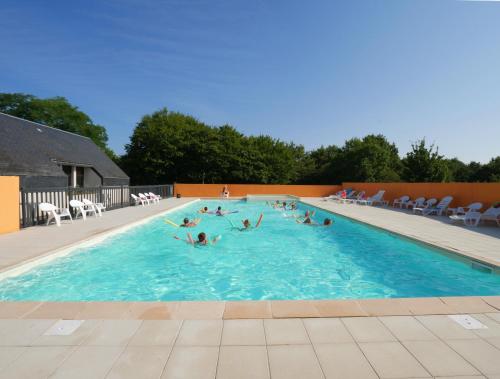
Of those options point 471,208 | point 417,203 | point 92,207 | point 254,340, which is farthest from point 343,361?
point 417,203

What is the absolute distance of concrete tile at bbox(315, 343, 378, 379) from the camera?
6.44 feet

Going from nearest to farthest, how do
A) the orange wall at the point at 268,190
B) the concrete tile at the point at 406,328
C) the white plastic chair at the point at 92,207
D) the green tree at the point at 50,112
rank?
the concrete tile at the point at 406,328 < the white plastic chair at the point at 92,207 < the orange wall at the point at 268,190 < the green tree at the point at 50,112

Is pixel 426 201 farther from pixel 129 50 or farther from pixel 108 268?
pixel 129 50

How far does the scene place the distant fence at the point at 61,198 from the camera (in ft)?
25.1

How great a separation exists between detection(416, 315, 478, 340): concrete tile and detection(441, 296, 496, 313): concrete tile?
34cm

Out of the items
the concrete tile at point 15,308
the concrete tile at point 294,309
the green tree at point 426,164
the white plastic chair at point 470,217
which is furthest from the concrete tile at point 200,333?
the green tree at point 426,164

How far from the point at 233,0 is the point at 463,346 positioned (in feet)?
35.4

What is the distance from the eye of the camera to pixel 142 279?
533 centimetres

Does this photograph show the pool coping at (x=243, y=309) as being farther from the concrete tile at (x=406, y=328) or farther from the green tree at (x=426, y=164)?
the green tree at (x=426, y=164)

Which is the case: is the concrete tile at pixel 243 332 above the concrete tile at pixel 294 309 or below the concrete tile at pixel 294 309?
below

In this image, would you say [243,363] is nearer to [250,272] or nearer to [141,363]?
[141,363]

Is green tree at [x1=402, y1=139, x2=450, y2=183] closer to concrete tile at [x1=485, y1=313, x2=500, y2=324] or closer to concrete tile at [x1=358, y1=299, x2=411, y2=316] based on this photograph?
concrete tile at [x1=485, y1=313, x2=500, y2=324]

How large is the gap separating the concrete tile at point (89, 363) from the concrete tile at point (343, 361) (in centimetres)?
156

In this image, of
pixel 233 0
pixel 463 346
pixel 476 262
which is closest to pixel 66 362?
pixel 463 346
